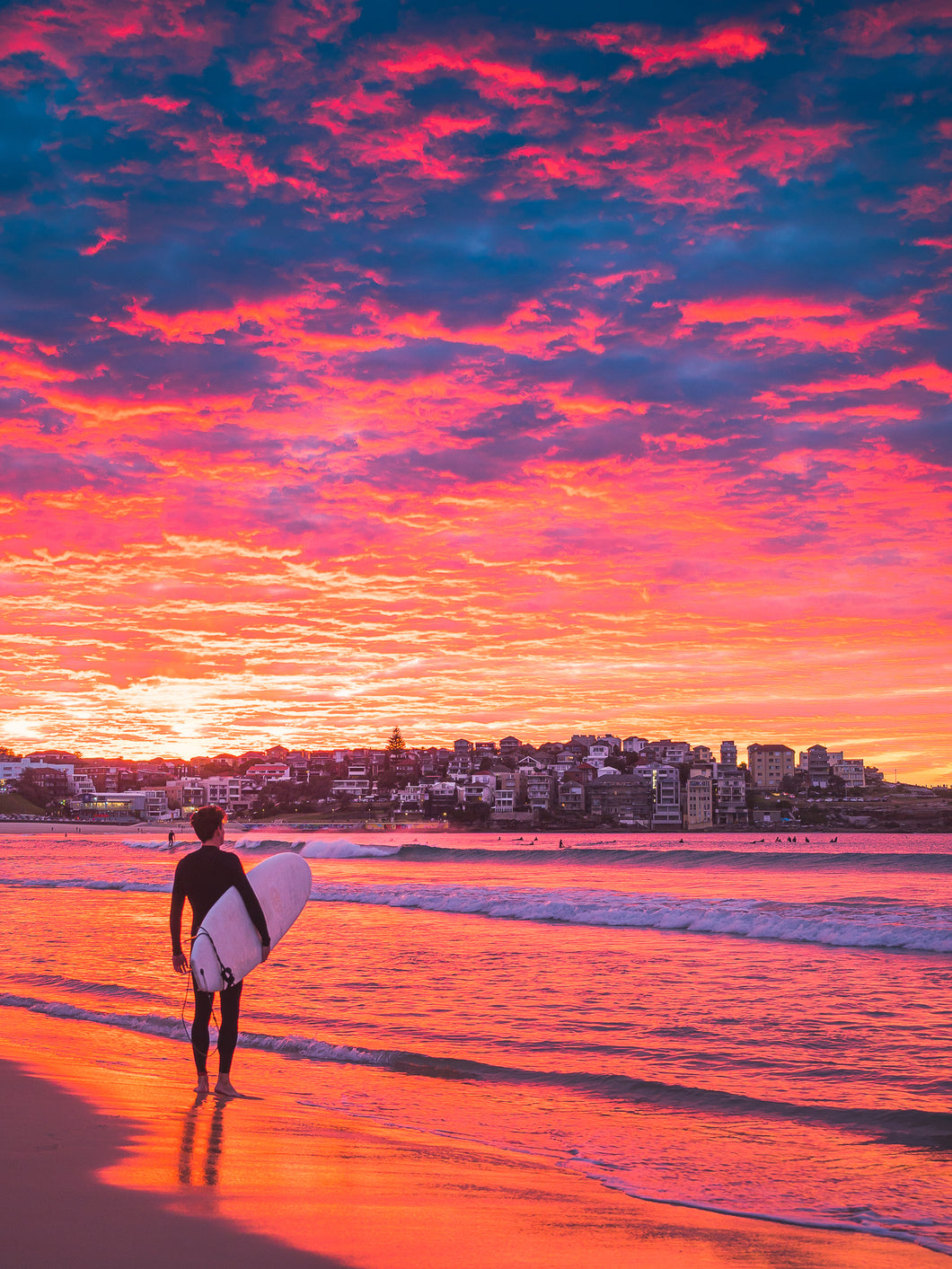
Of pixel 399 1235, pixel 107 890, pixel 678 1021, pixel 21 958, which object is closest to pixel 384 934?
→ pixel 21 958

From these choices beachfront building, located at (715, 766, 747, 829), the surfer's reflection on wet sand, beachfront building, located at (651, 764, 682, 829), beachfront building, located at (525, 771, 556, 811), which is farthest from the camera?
beachfront building, located at (715, 766, 747, 829)

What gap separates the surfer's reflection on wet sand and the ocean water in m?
0.99

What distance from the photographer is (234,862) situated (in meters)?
7.16

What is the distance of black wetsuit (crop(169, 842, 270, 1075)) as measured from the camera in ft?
23.2

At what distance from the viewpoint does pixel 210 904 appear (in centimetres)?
721

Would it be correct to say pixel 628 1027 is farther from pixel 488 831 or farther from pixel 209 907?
pixel 488 831

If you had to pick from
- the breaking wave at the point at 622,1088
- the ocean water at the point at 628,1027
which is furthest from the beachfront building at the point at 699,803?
the breaking wave at the point at 622,1088

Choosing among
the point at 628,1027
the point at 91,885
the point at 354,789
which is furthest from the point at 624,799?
the point at 628,1027

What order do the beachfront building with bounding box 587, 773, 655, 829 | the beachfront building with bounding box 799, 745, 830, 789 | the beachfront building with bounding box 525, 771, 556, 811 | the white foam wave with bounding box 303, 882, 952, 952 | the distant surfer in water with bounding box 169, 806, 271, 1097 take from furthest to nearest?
the beachfront building with bounding box 799, 745, 830, 789 < the beachfront building with bounding box 525, 771, 556, 811 < the beachfront building with bounding box 587, 773, 655, 829 < the white foam wave with bounding box 303, 882, 952, 952 < the distant surfer in water with bounding box 169, 806, 271, 1097

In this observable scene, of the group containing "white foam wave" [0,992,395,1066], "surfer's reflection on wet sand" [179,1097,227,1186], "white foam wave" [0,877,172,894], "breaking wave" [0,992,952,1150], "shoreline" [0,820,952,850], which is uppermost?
"surfer's reflection on wet sand" [179,1097,227,1186]

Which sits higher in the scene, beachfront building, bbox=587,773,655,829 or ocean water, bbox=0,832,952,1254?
ocean water, bbox=0,832,952,1254

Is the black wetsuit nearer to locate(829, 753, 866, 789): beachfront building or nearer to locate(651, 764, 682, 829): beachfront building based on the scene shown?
locate(651, 764, 682, 829): beachfront building

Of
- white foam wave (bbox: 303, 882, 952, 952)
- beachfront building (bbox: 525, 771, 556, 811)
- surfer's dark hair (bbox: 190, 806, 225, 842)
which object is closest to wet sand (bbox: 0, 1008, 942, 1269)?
surfer's dark hair (bbox: 190, 806, 225, 842)

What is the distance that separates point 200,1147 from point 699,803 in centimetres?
15114
